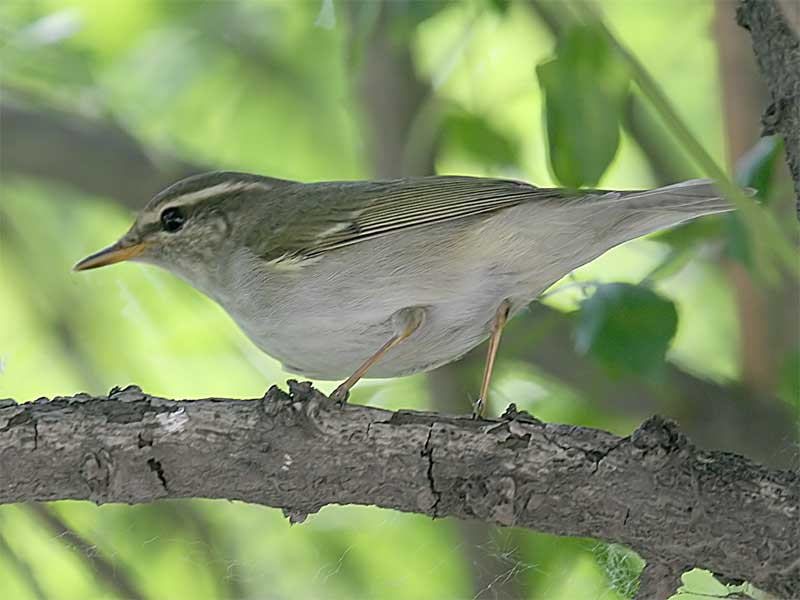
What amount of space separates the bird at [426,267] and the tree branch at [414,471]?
1.70ft

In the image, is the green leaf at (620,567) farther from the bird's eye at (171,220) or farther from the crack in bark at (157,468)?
the bird's eye at (171,220)

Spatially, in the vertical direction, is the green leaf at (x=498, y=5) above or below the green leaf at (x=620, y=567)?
above

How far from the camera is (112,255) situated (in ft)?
12.9

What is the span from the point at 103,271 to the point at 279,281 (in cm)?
207

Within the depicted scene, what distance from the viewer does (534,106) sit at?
19.1 ft

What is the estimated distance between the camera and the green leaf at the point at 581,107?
10.5ft

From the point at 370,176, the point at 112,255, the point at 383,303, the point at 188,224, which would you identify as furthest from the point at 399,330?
the point at 370,176

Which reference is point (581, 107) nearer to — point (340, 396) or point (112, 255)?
point (340, 396)

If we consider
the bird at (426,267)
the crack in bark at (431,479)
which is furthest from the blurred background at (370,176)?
the crack in bark at (431,479)

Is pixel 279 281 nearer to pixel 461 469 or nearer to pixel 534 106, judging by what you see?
pixel 461 469

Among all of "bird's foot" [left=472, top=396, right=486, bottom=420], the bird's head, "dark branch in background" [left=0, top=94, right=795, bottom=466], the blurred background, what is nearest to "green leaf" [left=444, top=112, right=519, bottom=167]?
Result: the blurred background

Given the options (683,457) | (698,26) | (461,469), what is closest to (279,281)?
(461,469)

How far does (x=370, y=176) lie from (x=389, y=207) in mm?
1937

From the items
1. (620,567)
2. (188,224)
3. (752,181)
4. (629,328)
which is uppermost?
(188,224)
